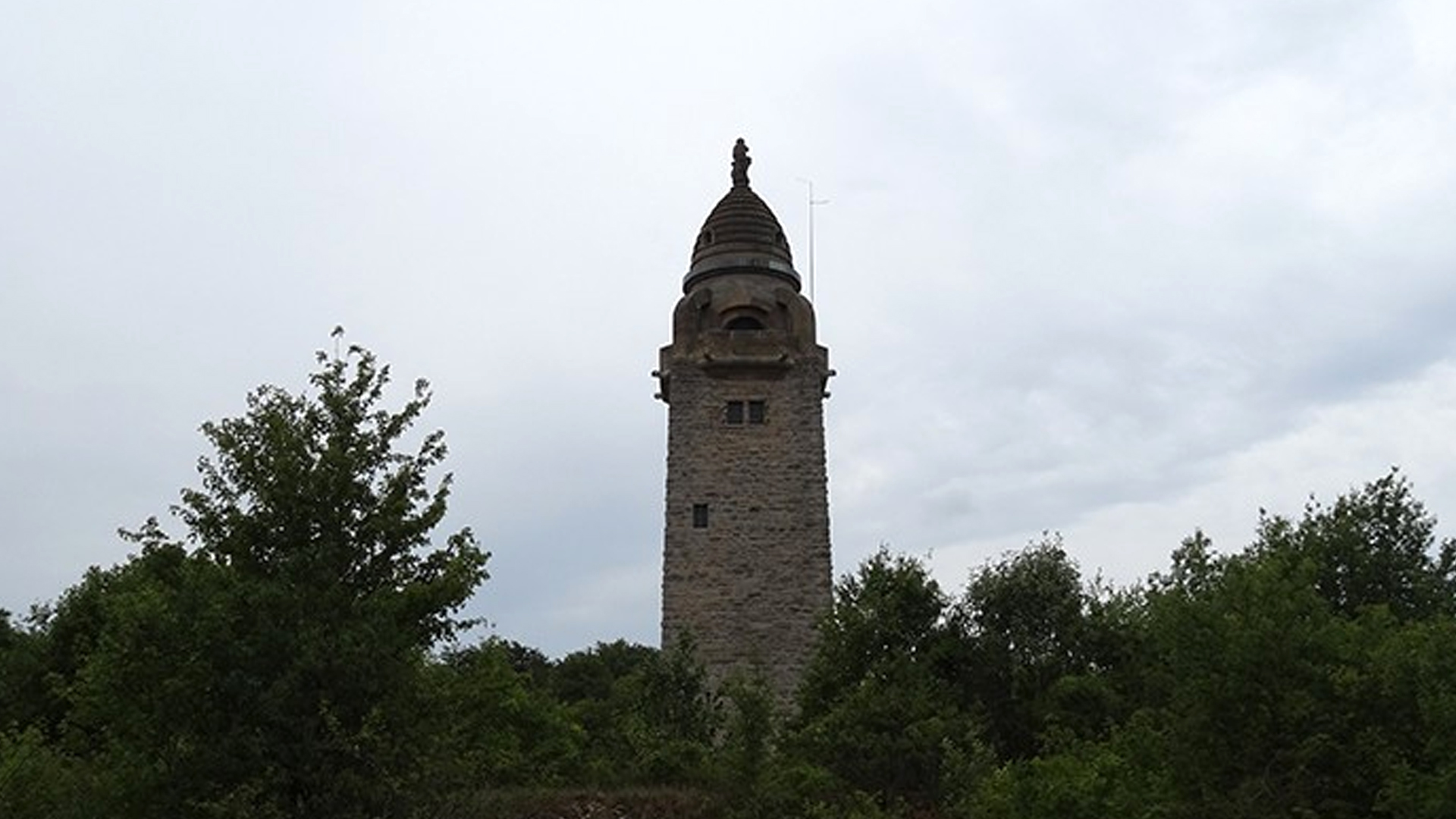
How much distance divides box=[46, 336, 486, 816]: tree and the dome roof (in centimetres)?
2025

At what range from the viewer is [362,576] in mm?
13164

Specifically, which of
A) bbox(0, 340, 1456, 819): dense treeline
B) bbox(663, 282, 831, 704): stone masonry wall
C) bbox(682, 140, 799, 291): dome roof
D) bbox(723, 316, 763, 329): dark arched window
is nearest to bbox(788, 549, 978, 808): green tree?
bbox(0, 340, 1456, 819): dense treeline

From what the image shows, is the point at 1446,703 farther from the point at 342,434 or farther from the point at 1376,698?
the point at 342,434

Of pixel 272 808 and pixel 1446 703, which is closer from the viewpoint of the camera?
pixel 272 808

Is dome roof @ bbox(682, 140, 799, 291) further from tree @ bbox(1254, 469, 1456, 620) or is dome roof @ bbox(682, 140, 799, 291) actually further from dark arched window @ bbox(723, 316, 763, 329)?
tree @ bbox(1254, 469, 1456, 620)

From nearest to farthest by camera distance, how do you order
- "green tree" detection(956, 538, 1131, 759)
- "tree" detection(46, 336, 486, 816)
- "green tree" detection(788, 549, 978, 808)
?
"tree" detection(46, 336, 486, 816)
"green tree" detection(788, 549, 978, 808)
"green tree" detection(956, 538, 1131, 759)

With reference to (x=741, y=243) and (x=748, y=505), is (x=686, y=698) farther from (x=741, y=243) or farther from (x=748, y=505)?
(x=741, y=243)

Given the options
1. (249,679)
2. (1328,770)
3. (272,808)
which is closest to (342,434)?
(249,679)

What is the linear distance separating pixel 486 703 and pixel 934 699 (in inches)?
436

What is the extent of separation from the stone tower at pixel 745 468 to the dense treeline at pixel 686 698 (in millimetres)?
4599

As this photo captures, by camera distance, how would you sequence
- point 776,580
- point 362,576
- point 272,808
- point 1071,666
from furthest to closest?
1. point 776,580
2. point 1071,666
3. point 362,576
4. point 272,808

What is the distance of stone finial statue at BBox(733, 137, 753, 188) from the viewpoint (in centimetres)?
3575

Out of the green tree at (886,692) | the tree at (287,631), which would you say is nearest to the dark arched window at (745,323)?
the green tree at (886,692)

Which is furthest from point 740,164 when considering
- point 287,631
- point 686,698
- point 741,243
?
point 287,631
